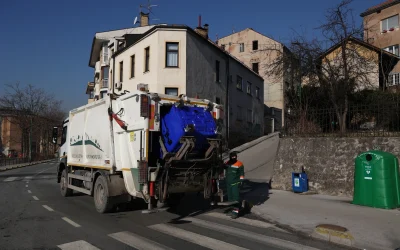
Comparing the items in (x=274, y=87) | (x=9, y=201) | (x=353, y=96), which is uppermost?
(x=274, y=87)

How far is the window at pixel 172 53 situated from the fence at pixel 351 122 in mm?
12122

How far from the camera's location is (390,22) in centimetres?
3553

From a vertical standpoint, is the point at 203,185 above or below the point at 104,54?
below

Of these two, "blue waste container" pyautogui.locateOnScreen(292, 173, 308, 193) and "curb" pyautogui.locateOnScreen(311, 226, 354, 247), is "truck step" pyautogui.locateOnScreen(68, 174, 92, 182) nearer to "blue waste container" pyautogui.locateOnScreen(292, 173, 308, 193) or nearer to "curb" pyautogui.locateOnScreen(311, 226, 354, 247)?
"curb" pyautogui.locateOnScreen(311, 226, 354, 247)

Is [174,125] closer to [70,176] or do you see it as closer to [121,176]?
[121,176]

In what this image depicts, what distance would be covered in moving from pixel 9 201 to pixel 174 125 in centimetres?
693

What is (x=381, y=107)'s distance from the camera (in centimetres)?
1075

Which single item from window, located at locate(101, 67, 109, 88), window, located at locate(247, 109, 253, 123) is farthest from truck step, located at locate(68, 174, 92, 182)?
window, located at locate(101, 67, 109, 88)

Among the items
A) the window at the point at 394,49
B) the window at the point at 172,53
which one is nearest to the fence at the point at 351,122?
the window at the point at 172,53

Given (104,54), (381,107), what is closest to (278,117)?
(104,54)

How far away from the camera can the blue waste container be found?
1144 cm

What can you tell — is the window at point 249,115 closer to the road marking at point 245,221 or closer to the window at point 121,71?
the window at point 121,71

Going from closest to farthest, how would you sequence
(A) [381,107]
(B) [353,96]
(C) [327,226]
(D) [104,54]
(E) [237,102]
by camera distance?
(C) [327,226] → (A) [381,107] → (B) [353,96] → (E) [237,102] → (D) [104,54]

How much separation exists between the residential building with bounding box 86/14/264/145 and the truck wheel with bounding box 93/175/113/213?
10.9 m
